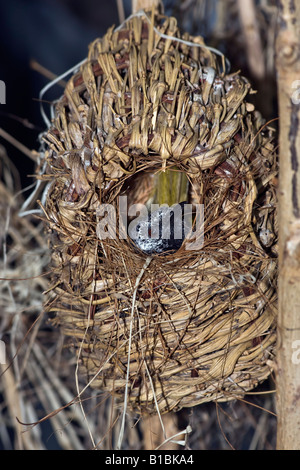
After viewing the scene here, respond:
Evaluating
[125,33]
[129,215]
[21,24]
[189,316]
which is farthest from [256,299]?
[21,24]

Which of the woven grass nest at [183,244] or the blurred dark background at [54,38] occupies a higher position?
the blurred dark background at [54,38]

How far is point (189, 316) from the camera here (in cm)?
50

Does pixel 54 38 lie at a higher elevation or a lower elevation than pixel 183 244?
higher

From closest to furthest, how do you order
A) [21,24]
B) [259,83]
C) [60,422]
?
[259,83] < [60,422] < [21,24]

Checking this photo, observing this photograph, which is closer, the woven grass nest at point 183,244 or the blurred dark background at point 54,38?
the woven grass nest at point 183,244

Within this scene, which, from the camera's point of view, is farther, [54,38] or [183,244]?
[54,38]

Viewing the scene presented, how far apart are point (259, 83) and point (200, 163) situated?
341mm

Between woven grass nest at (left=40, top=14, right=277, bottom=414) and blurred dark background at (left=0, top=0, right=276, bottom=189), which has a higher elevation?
blurred dark background at (left=0, top=0, right=276, bottom=189)

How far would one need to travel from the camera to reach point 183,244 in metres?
0.54

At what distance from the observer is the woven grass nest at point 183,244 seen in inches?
18.8

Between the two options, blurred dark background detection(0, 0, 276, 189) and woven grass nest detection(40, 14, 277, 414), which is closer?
woven grass nest detection(40, 14, 277, 414)

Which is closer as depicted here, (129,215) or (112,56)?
(112,56)

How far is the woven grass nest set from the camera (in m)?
0.48

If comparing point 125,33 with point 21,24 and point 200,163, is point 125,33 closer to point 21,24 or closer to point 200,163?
point 200,163
